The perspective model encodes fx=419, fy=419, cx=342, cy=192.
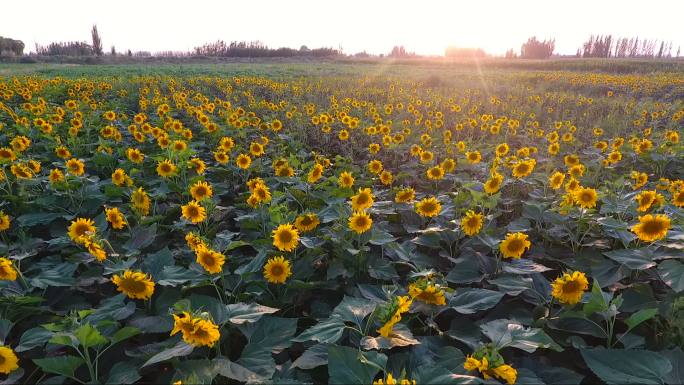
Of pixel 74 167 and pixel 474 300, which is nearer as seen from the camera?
pixel 474 300

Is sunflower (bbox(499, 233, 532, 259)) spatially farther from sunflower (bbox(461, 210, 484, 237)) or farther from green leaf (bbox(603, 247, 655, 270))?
green leaf (bbox(603, 247, 655, 270))

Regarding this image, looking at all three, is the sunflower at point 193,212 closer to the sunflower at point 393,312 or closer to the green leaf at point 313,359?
the green leaf at point 313,359

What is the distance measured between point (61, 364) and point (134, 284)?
0.45 meters

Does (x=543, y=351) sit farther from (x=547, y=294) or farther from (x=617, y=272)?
(x=617, y=272)

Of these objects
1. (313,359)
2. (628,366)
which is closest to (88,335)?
(313,359)

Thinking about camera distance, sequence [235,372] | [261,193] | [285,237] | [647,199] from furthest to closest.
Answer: [261,193], [647,199], [285,237], [235,372]

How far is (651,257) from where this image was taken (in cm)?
238

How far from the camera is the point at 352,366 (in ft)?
5.18

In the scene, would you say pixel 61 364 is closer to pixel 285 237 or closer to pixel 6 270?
pixel 6 270

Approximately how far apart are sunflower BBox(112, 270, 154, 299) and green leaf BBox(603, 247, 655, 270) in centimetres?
253

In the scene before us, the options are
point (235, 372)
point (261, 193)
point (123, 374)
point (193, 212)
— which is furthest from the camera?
point (261, 193)

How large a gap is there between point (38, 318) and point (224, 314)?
1.26 meters

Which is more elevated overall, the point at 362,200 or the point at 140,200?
the point at 362,200

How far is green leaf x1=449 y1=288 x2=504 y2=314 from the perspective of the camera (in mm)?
2104
